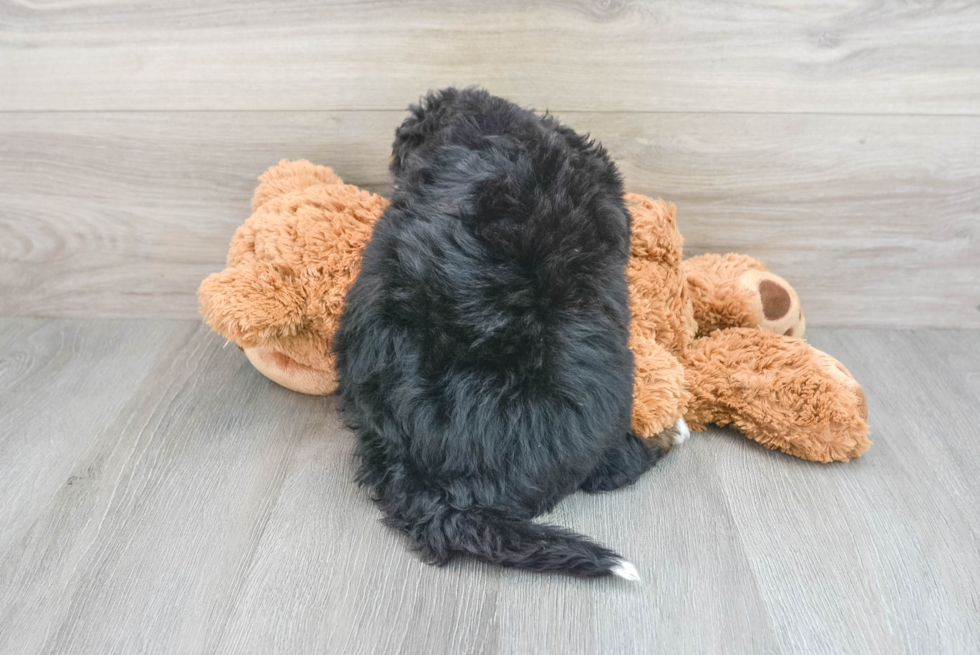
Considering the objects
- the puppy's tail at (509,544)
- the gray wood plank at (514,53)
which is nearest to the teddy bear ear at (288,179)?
the gray wood plank at (514,53)

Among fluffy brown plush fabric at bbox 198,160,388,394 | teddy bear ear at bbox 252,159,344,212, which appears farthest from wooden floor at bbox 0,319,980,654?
teddy bear ear at bbox 252,159,344,212

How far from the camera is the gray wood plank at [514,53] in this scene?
0.93 metres

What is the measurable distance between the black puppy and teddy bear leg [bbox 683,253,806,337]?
29cm

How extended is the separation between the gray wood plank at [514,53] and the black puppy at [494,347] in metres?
0.28

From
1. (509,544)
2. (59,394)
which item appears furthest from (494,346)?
(59,394)

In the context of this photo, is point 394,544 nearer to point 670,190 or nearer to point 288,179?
point 288,179

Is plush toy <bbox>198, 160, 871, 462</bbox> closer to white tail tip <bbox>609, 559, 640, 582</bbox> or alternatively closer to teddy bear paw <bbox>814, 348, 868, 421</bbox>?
teddy bear paw <bbox>814, 348, 868, 421</bbox>

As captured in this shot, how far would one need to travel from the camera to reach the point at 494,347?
0.68 m

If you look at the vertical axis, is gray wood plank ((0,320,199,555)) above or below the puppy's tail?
below

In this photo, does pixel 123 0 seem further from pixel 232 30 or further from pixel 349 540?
pixel 349 540

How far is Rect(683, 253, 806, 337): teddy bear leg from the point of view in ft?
3.13

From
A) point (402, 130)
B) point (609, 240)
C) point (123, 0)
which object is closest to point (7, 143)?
point (123, 0)

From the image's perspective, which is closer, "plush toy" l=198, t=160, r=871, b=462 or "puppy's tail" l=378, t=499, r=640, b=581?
"puppy's tail" l=378, t=499, r=640, b=581

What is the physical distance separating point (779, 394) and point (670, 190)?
377 millimetres
